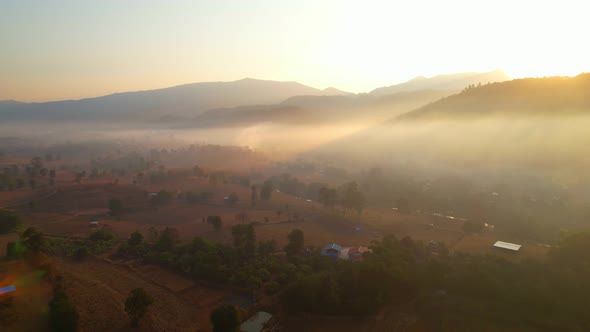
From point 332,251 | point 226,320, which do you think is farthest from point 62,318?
point 332,251

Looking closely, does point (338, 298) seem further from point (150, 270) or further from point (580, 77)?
point (580, 77)

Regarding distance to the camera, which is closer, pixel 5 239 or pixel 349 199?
pixel 5 239

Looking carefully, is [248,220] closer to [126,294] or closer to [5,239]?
[126,294]

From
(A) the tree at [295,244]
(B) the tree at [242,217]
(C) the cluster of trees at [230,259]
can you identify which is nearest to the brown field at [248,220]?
(B) the tree at [242,217]

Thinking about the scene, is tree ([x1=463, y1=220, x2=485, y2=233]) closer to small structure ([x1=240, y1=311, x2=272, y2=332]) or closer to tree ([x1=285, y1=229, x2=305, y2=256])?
tree ([x1=285, y1=229, x2=305, y2=256])

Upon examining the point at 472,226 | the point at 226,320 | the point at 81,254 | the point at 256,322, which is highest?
the point at 81,254

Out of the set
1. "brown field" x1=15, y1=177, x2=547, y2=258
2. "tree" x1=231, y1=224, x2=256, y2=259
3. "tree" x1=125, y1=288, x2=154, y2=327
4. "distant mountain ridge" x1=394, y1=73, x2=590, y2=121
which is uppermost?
"distant mountain ridge" x1=394, y1=73, x2=590, y2=121

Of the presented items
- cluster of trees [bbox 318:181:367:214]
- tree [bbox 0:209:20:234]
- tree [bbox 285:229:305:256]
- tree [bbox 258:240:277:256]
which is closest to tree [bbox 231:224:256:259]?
tree [bbox 258:240:277:256]

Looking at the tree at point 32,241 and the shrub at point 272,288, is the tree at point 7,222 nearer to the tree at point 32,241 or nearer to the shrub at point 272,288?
the tree at point 32,241
